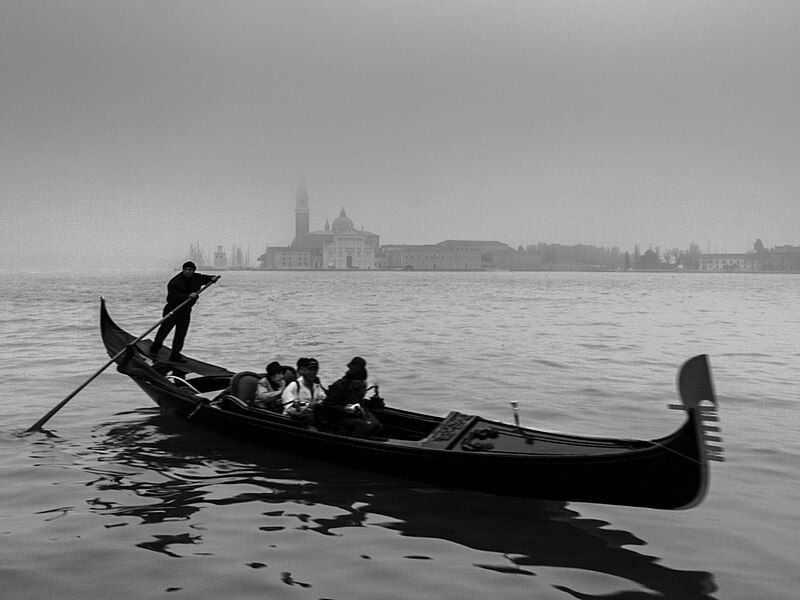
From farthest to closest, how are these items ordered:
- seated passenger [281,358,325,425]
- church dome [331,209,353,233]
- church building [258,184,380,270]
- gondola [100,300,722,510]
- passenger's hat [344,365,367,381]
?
church dome [331,209,353,233]
church building [258,184,380,270]
seated passenger [281,358,325,425]
passenger's hat [344,365,367,381]
gondola [100,300,722,510]

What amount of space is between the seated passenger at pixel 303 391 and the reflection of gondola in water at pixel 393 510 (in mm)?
399

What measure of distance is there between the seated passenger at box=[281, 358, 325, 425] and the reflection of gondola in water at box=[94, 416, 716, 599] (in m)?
0.40

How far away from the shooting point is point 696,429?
3.79m

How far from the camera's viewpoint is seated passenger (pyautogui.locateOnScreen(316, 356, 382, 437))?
5.47 metres

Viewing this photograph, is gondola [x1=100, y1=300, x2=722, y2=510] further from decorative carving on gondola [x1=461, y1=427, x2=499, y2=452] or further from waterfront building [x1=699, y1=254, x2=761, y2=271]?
waterfront building [x1=699, y1=254, x2=761, y2=271]

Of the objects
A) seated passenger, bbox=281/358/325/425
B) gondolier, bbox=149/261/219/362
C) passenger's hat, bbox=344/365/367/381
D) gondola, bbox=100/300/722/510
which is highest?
gondolier, bbox=149/261/219/362

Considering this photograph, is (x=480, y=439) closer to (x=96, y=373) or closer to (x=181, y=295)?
(x=181, y=295)

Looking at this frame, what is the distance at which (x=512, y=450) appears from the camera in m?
4.71

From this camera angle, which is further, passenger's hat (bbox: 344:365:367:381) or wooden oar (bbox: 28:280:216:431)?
wooden oar (bbox: 28:280:216:431)

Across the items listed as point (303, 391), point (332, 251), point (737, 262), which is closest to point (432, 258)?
point (332, 251)

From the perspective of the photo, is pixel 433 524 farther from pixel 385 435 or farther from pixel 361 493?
pixel 385 435

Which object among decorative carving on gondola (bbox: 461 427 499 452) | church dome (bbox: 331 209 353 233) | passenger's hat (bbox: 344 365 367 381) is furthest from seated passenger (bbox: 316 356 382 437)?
church dome (bbox: 331 209 353 233)

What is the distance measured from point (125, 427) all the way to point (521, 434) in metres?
4.25

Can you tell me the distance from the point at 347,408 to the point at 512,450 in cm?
135
